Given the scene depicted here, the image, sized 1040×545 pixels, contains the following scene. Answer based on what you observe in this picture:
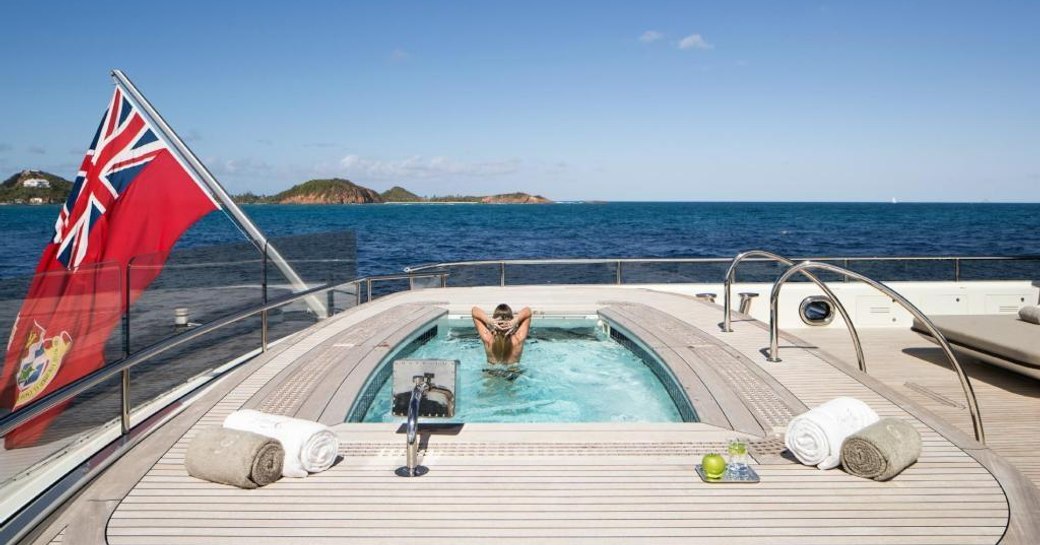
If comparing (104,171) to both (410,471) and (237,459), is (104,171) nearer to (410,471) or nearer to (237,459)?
(237,459)

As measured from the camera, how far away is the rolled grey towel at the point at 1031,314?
24.0 feet

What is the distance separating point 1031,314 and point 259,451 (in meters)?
8.17

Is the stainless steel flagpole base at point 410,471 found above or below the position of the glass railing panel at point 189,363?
below

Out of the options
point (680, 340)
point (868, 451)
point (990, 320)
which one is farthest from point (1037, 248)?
point (868, 451)

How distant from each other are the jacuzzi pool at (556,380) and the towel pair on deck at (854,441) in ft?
4.18

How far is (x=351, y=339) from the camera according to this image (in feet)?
24.1

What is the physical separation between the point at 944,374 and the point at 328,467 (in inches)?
262

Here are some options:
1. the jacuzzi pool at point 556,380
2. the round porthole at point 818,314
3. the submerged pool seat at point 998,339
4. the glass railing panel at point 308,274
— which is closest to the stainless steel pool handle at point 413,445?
the jacuzzi pool at point 556,380

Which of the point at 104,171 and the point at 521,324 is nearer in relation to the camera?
the point at 104,171

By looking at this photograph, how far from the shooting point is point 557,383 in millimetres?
7918

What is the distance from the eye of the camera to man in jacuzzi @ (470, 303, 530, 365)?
302 inches

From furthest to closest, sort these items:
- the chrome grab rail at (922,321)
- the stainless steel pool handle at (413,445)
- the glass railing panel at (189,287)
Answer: the glass railing panel at (189,287) → the chrome grab rail at (922,321) → the stainless steel pool handle at (413,445)

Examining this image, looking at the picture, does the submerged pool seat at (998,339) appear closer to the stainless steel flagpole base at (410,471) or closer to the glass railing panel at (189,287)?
the stainless steel flagpole base at (410,471)

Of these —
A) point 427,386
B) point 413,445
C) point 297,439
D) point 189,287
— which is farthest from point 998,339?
point 189,287
